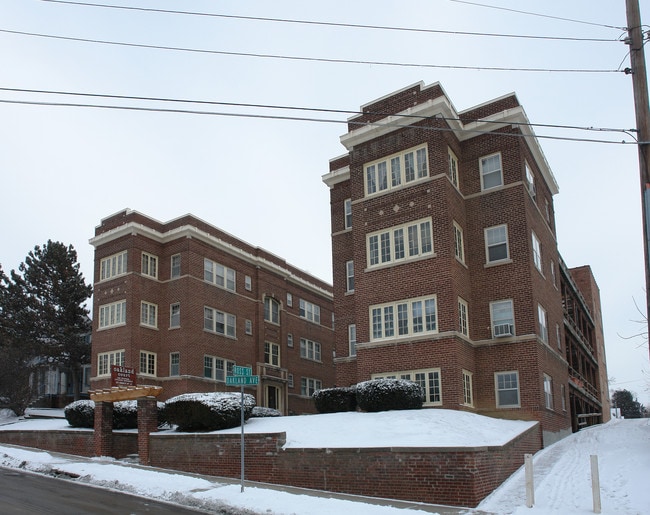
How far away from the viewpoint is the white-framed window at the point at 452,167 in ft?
86.3

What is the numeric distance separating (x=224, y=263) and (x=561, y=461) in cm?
2543

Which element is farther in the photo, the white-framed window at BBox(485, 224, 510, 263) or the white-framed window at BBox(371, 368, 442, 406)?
the white-framed window at BBox(485, 224, 510, 263)

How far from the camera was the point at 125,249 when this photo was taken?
122 ft

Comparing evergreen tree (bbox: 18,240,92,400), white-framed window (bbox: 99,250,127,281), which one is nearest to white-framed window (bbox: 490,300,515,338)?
white-framed window (bbox: 99,250,127,281)

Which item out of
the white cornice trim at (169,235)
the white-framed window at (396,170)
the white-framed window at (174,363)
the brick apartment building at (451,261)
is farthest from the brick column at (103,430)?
the white cornice trim at (169,235)

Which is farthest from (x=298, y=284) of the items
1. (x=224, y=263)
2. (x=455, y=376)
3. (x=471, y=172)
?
(x=455, y=376)

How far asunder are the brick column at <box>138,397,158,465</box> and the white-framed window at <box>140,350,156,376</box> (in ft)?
43.3

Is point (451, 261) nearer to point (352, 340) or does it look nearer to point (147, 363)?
point (352, 340)

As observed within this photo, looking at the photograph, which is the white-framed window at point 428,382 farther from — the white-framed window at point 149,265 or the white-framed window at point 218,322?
the white-framed window at point 149,265

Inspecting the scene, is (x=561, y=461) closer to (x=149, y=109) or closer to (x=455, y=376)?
(x=455, y=376)

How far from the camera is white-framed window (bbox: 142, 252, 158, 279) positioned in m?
37.6

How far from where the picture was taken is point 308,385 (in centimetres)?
4809

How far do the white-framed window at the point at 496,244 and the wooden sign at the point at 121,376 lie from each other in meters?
15.0

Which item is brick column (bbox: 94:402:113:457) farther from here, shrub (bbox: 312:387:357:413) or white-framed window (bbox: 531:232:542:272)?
white-framed window (bbox: 531:232:542:272)
